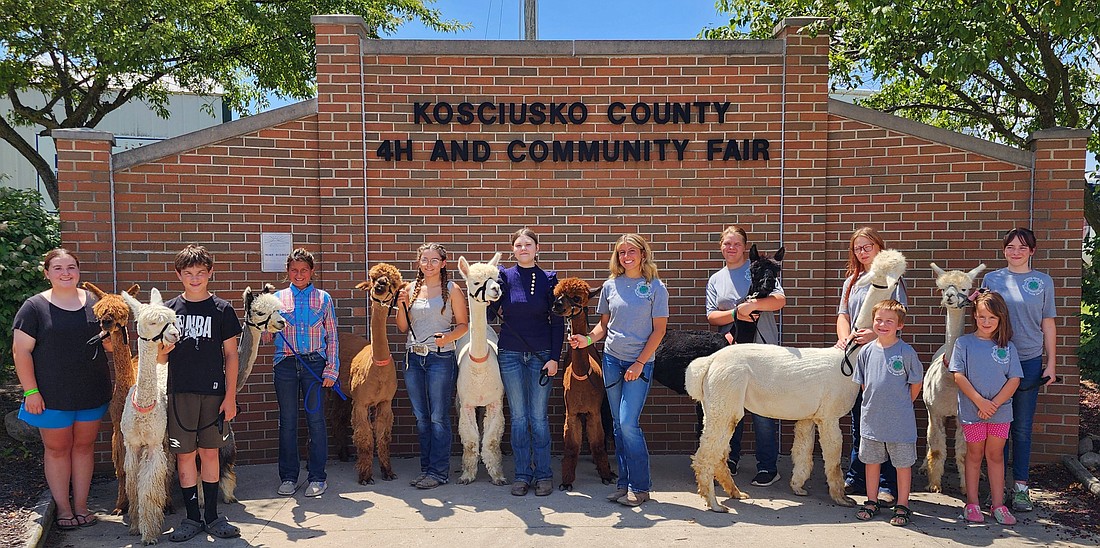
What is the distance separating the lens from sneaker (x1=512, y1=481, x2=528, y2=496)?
5.67m

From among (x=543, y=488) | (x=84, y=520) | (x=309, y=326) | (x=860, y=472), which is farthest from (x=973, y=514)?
(x=84, y=520)

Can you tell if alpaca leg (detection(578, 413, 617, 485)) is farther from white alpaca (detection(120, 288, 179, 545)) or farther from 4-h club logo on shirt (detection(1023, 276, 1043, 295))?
4-h club logo on shirt (detection(1023, 276, 1043, 295))

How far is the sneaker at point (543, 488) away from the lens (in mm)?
5664

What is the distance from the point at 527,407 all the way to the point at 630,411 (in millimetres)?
817

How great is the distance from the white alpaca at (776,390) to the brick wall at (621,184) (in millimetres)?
1418

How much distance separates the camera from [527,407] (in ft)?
18.8

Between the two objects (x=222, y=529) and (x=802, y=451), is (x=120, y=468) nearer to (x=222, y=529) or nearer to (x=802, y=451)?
(x=222, y=529)

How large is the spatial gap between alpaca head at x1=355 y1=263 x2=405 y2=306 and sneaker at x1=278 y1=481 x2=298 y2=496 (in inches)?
63.3

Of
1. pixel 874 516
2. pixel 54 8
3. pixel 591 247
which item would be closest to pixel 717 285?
pixel 591 247

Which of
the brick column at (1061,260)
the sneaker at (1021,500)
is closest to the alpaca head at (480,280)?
the sneaker at (1021,500)

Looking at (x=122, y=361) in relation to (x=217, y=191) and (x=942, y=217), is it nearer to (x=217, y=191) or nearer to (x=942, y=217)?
(x=217, y=191)

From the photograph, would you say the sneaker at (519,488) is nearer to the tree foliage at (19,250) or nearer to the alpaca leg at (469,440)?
the alpaca leg at (469,440)

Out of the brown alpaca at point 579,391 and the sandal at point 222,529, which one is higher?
the brown alpaca at point 579,391

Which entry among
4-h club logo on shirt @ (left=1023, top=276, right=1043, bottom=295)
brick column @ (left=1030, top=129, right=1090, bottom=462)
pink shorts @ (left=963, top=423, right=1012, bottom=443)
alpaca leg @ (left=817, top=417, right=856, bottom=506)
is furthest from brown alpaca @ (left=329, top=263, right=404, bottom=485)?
brick column @ (left=1030, top=129, right=1090, bottom=462)
